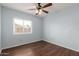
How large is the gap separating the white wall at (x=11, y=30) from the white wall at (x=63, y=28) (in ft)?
0.45

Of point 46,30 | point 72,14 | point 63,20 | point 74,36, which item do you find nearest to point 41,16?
point 46,30

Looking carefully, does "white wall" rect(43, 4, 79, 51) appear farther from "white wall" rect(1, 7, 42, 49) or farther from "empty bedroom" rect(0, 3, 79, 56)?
"white wall" rect(1, 7, 42, 49)

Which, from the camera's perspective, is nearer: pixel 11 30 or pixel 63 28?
pixel 11 30

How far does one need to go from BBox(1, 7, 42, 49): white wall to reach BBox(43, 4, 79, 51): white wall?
0.45 ft

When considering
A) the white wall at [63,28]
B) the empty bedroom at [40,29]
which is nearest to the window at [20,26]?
the empty bedroom at [40,29]

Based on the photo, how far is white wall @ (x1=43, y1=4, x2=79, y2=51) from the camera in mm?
1021

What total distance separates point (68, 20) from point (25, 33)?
71cm

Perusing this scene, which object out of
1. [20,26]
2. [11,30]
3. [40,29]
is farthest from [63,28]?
[11,30]

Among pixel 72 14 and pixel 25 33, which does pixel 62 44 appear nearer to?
pixel 72 14

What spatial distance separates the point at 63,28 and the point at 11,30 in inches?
31.2

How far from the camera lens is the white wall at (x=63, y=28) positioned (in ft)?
3.35

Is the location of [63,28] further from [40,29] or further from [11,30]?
[11,30]

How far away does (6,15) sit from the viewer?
943mm

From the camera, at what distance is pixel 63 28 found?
3.50 feet
